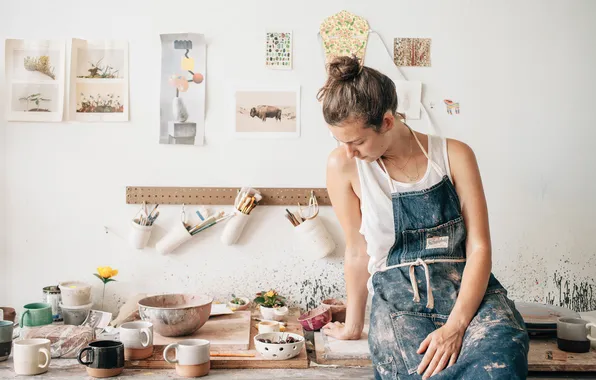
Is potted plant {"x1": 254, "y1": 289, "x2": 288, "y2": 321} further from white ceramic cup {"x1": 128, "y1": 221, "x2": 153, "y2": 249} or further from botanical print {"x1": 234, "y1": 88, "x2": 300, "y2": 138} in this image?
botanical print {"x1": 234, "y1": 88, "x2": 300, "y2": 138}

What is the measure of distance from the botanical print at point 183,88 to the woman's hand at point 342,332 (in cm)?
104

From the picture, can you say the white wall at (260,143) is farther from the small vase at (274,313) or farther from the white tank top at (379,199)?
the white tank top at (379,199)

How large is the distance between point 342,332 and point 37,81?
1767 mm

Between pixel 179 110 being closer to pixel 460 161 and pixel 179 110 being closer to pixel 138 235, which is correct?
pixel 138 235

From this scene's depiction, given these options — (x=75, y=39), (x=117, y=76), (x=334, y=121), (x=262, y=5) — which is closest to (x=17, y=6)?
(x=75, y=39)

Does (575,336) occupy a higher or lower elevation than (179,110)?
lower

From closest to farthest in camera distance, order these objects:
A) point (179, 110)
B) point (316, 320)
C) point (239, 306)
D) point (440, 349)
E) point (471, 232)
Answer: point (440, 349), point (471, 232), point (316, 320), point (239, 306), point (179, 110)

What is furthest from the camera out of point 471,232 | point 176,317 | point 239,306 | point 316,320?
point 239,306

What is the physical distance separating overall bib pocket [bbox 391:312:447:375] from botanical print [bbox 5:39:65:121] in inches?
71.6

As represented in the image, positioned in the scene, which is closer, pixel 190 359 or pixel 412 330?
pixel 412 330

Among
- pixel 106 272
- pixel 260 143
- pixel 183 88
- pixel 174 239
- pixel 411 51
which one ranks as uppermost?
pixel 411 51

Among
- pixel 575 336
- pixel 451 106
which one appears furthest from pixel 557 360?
pixel 451 106

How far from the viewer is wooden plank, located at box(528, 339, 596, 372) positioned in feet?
7.24

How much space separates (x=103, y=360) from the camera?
2.06 meters
